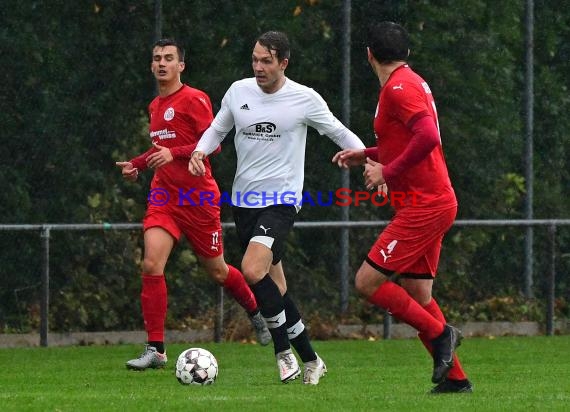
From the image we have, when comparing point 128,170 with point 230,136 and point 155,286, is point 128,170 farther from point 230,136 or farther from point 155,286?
point 230,136

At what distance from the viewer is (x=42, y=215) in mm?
15242

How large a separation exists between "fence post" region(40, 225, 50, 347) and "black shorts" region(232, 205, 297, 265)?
154 inches

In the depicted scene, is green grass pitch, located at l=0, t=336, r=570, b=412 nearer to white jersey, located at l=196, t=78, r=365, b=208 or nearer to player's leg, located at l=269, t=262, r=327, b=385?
player's leg, located at l=269, t=262, r=327, b=385

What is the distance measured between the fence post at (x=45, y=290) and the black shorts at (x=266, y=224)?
3913mm

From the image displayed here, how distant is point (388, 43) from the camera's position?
9906 millimetres

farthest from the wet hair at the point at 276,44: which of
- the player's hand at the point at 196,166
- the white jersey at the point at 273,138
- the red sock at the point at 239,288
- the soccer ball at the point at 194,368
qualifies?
the red sock at the point at 239,288

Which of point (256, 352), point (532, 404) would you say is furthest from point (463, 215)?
point (532, 404)

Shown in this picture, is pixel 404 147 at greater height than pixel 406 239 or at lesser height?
greater

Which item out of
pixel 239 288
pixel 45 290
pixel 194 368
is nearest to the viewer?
pixel 194 368

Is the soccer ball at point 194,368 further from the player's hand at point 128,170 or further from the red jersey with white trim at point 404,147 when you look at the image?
the player's hand at point 128,170

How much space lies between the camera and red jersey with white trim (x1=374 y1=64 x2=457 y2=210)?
9.73 metres

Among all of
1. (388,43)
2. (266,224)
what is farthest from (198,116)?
(388,43)

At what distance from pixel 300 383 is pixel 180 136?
2.41 meters

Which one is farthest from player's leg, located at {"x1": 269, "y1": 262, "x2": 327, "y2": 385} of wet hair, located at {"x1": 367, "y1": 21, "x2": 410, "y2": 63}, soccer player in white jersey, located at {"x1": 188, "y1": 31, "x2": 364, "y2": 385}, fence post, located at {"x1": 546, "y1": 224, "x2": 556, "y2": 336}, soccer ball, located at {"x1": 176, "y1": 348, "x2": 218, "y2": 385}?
fence post, located at {"x1": 546, "y1": 224, "x2": 556, "y2": 336}
